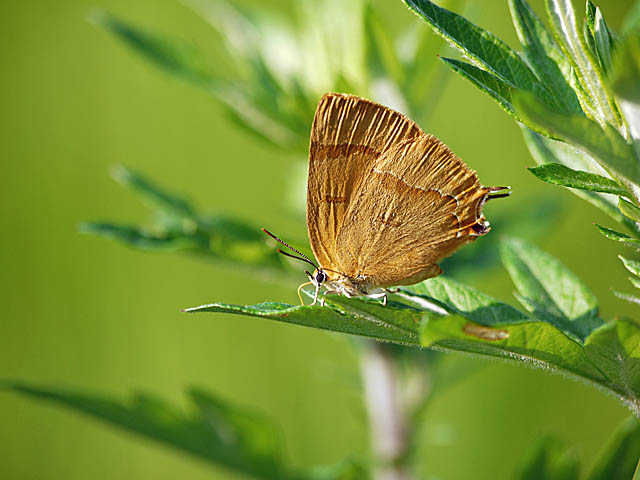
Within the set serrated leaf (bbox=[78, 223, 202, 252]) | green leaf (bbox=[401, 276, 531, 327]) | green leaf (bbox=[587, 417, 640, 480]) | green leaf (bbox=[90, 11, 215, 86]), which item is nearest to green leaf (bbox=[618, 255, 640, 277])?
green leaf (bbox=[401, 276, 531, 327])

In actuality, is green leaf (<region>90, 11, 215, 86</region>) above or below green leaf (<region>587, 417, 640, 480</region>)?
above

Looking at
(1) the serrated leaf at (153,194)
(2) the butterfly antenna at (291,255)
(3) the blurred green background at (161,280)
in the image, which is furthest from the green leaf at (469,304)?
(3) the blurred green background at (161,280)

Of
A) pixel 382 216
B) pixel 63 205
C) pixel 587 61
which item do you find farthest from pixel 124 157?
pixel 587 61

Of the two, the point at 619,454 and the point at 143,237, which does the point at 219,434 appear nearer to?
the point at 143,237

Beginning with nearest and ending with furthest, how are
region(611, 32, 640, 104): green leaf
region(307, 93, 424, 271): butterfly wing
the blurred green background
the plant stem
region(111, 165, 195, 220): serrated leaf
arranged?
region(611, 32, 640, 104): green leaf < region(307, 93, 424, 271): butterfly wing < region(111, 165, 195, 220): serrated leaf < the plant stem < the blurred green background

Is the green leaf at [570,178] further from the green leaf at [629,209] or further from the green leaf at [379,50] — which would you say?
the green leaf at [379,50]

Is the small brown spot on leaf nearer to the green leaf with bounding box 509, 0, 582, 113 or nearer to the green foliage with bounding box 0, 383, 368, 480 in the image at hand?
the green leaf with bounding box 509, 0, 582, 113
